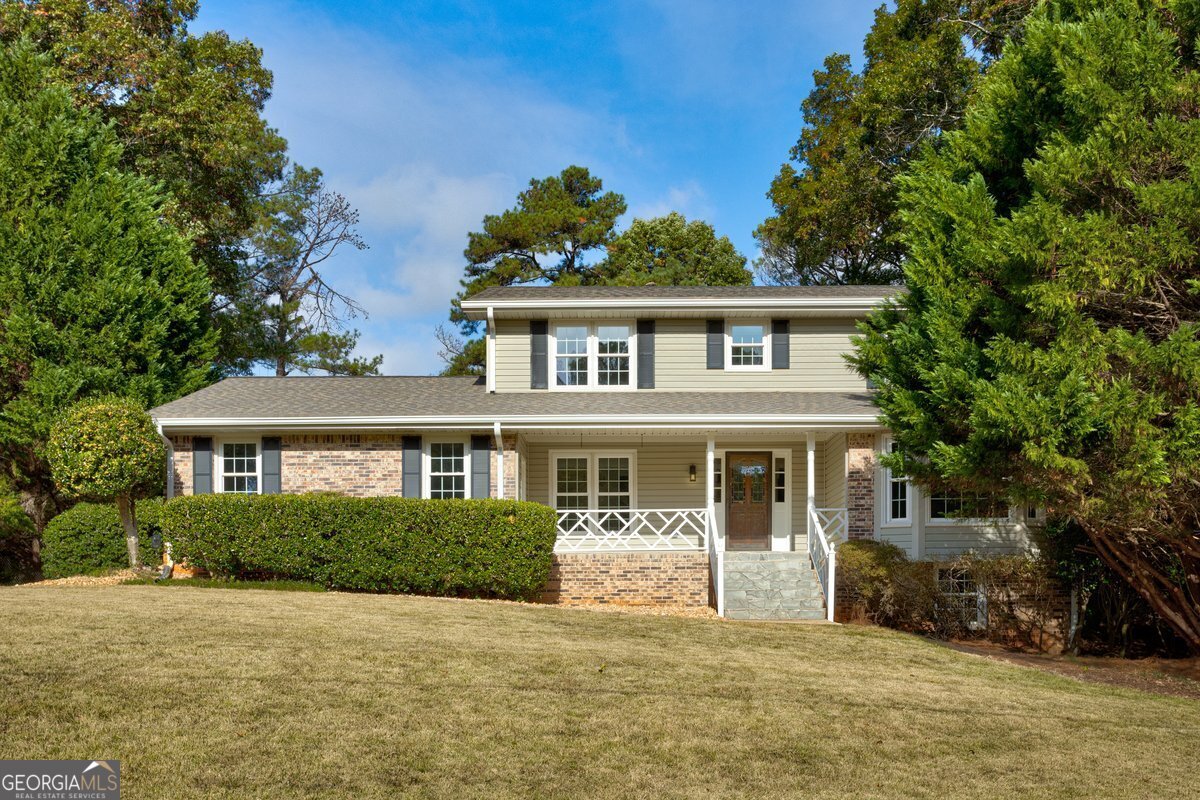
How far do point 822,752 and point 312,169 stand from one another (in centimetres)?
3367

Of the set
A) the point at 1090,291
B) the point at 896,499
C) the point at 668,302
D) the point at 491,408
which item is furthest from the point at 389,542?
the point at 1090,291

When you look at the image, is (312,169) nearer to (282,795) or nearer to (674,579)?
(674,579)

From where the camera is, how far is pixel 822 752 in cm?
778

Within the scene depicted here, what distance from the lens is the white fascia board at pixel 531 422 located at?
681 inches

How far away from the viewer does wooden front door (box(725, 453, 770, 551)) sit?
19719mm

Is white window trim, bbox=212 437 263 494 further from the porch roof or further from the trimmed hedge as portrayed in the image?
the trimmed hedge

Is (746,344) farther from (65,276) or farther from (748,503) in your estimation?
(65,276)

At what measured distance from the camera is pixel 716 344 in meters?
20.1

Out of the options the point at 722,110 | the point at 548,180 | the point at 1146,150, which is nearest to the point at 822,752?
the point at 1146,150

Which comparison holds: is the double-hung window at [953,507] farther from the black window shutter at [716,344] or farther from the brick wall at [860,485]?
the black window shutter at [716,344]

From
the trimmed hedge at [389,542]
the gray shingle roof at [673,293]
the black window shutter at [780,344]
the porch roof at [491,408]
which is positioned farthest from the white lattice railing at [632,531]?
the gray shingle roof at [673,293]

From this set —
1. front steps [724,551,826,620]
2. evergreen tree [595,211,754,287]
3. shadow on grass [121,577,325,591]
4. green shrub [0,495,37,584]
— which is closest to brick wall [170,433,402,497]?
shadow on grass [121,577,325,591]

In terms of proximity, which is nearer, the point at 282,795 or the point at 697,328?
the point at 282,795

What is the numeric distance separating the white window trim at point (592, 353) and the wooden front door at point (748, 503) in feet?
8.92
